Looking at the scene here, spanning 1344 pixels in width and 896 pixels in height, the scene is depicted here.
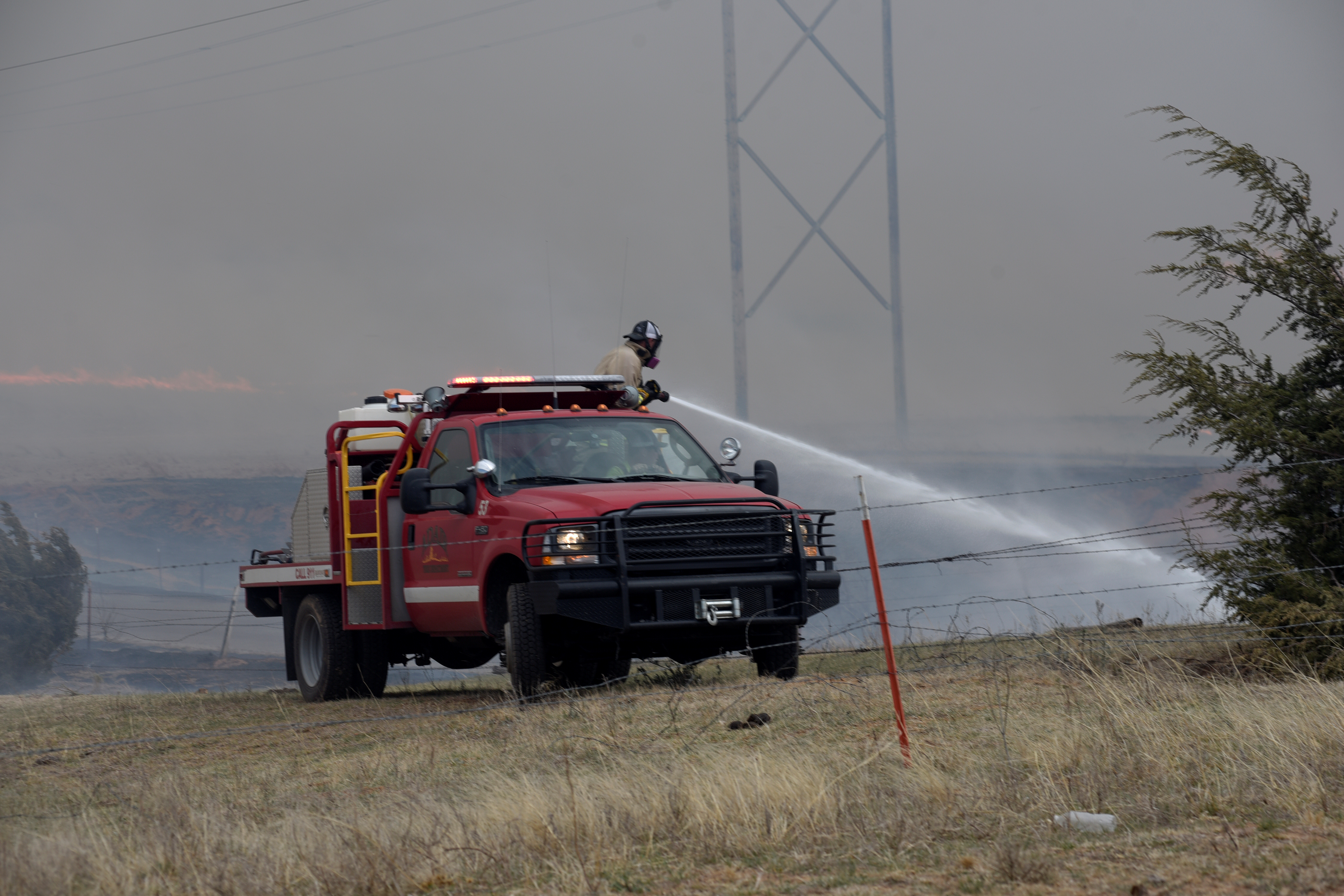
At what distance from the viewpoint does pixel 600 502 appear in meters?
10.2

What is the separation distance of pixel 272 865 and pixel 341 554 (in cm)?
755

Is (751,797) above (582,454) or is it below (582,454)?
below

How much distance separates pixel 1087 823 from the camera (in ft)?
19.1

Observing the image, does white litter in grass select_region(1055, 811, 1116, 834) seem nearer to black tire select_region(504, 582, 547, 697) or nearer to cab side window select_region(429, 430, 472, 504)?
black tire select_region(504, 582, 547, 697)

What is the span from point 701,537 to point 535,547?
1178mm

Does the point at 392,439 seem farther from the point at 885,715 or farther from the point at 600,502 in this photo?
the point at 885,715

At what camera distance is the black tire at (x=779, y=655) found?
11.1 m

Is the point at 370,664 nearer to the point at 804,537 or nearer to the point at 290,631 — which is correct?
the point at 290,631

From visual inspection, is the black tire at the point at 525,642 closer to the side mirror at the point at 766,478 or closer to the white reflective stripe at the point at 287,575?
the side mirror at the point at 766,478

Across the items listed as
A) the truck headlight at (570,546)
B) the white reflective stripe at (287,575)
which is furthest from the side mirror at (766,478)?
the white reflective stripe at (287,575)

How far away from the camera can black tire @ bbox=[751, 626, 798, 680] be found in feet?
36.5

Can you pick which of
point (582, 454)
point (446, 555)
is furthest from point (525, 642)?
point (582, 454)

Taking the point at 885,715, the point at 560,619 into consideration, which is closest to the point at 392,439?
the point at 560,619

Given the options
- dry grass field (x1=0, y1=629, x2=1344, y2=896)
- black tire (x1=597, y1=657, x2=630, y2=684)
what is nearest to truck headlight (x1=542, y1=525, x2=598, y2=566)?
dry grass field (x1=0, y1=629, x2=1344, y2=896)
